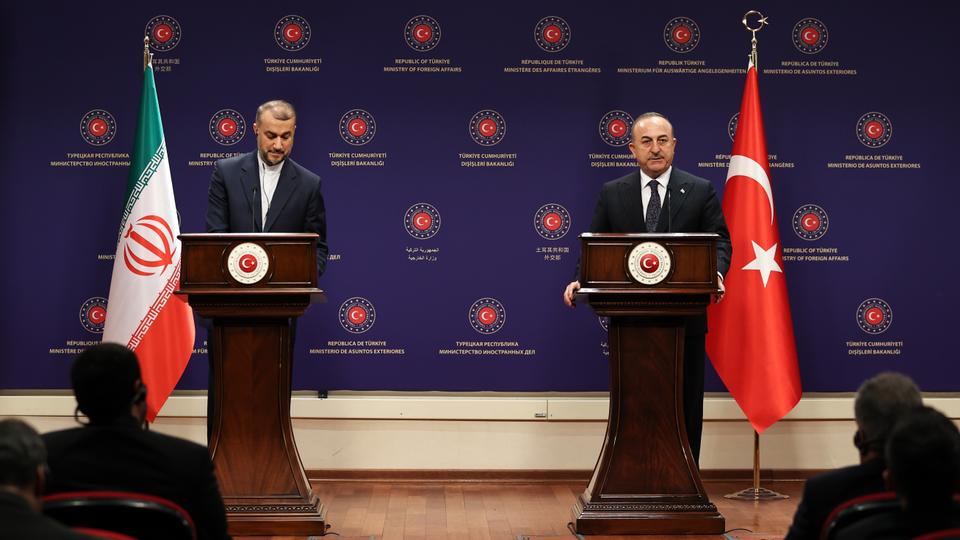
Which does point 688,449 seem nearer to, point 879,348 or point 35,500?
point 879,348

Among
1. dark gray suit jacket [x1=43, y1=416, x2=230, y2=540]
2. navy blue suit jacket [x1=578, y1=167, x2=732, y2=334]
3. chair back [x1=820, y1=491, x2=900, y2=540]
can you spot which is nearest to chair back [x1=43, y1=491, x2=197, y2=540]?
dark gray suit jacket [x1=43, y1=416, x2=230, y2=540]

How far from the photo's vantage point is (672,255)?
4.68m

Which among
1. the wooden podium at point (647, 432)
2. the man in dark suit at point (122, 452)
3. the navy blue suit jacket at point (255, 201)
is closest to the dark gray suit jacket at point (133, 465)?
the man in dark suit at point (122, 452)

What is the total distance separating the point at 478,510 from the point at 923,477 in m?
3.69

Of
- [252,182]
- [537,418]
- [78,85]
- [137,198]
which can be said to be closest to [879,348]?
[537,418]

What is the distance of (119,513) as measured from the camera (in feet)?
7.43

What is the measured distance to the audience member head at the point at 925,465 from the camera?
6.77 ft

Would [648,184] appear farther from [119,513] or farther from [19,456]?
[19,456]

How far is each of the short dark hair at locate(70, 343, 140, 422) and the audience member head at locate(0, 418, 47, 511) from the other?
0.44 m

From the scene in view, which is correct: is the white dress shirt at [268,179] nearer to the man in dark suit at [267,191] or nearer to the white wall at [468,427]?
the man in dark suit at [267,191]

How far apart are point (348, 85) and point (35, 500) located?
4.57 meters

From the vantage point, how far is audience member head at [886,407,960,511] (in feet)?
6.77

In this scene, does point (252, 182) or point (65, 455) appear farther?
point (252, 182)

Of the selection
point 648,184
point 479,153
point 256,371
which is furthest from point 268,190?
point 648,184
